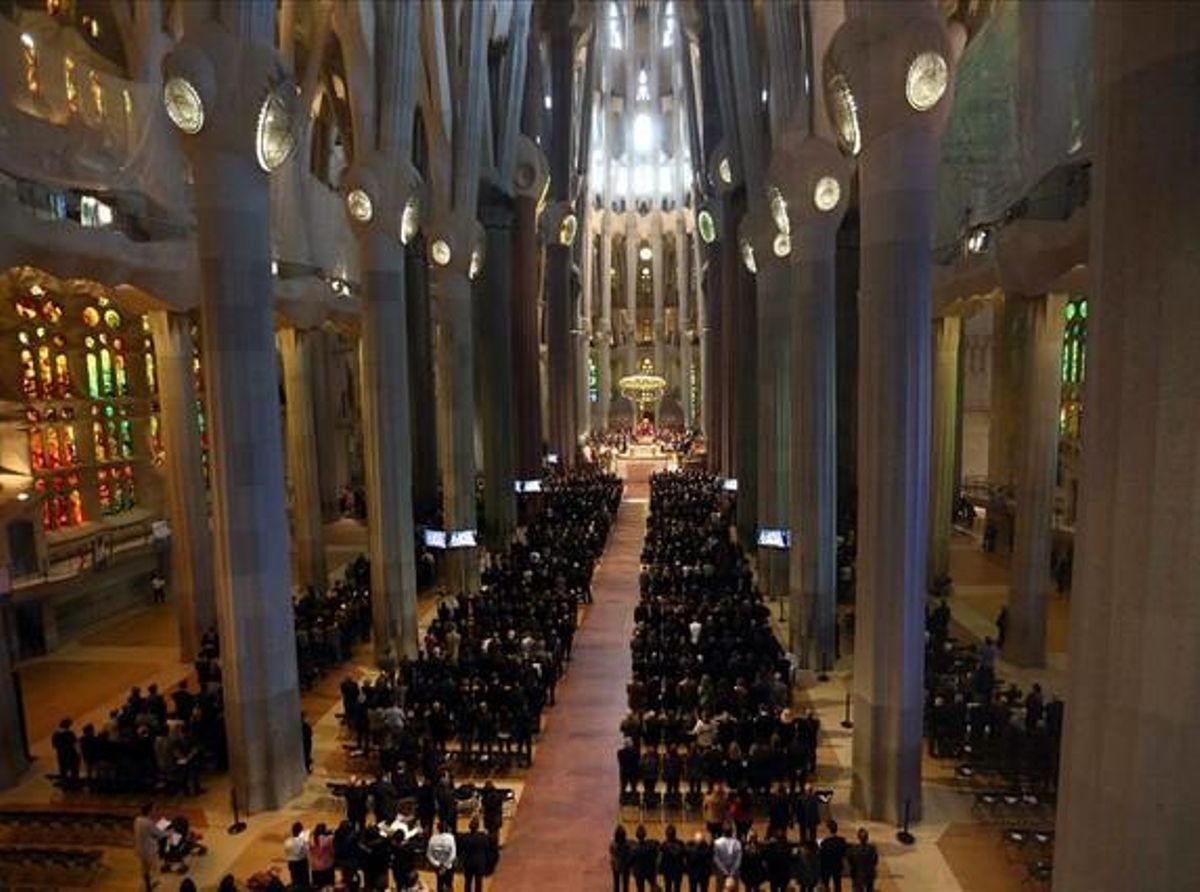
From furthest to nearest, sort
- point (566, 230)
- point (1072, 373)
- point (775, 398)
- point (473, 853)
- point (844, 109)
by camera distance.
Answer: point (566, 230), point (1072, 373), point (775, 398), point (844, 109), point (473, 853)

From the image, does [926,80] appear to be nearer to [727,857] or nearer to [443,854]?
[727,857]

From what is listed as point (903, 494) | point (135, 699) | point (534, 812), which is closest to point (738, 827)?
point (534, 812)

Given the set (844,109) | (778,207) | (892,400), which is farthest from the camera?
(778,207)

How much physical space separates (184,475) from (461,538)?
7394 millimetres

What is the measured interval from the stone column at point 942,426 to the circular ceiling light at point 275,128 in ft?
53.2

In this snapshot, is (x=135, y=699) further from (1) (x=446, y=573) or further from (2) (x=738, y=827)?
(1) (x=446, y=573)

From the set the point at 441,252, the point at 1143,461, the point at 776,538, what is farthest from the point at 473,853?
the point at 441,252

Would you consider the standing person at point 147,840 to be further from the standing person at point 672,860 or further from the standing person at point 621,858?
the standing person at point 672,860

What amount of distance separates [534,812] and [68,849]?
5.58 metres

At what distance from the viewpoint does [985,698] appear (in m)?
12.4

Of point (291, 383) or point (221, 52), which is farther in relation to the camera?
point (291, 383)

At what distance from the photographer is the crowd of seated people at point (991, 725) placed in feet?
36.3

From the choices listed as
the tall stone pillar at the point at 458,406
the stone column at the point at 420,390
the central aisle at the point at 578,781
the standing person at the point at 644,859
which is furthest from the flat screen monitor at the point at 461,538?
the standing person at the point at 644,859

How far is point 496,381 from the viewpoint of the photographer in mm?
29172
